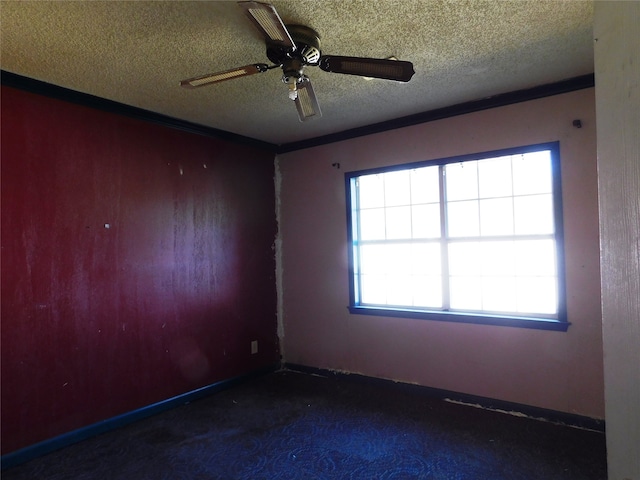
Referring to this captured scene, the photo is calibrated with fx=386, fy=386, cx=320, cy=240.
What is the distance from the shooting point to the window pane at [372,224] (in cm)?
395

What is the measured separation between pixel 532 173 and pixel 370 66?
1.90 meters

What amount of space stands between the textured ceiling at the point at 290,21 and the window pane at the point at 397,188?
71cm

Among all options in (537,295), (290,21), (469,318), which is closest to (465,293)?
Answer: (469,318)

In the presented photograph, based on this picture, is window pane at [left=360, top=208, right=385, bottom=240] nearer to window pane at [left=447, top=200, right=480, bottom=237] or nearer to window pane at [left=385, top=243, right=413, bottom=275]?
window pane at [left=385, top=243, right=413, bottom=275]

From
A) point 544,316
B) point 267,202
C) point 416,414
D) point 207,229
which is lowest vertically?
point 416,414

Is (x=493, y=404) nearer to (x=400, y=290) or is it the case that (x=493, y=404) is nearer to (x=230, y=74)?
(x=400, y=290)

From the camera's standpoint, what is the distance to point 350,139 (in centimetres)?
409

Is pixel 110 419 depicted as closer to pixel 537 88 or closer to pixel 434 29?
pixel 434 29

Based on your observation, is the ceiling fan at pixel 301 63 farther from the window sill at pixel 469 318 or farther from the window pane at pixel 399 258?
the window sill at pixel 469 318

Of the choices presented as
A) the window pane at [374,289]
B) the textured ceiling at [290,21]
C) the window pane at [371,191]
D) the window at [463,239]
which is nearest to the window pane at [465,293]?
the window at [463,239]

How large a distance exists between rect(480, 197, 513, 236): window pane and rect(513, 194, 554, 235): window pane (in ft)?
0.17

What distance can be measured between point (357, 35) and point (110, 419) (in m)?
3.30

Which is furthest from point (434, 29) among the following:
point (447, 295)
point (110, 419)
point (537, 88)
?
point (110, 419)

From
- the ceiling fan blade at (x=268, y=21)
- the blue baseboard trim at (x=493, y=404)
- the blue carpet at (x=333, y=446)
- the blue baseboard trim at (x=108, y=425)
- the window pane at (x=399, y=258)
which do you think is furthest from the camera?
the window pane at (x=399, y=258)
